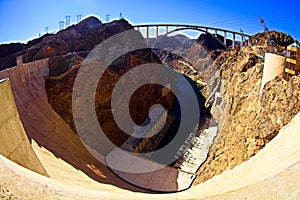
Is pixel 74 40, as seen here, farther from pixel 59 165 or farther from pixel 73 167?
pixel 59 165

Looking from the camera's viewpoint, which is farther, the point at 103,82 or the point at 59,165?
the point at 103,82

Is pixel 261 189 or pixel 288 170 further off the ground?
pixel 288 170

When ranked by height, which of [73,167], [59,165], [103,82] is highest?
[103,82]

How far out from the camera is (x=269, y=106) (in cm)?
816

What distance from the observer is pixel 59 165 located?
242 inches

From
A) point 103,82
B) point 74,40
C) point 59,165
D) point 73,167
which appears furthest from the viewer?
point 74,40

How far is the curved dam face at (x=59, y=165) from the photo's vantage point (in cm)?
213

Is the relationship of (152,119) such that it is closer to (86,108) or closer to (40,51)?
(86,108)

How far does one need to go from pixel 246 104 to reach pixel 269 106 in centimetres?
308

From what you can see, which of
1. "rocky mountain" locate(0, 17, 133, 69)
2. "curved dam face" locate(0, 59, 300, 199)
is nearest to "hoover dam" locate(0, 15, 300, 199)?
"curved dam face" locate(0, 59, 300, 199)

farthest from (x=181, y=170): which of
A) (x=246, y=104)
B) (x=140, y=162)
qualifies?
(x=246, y=104)

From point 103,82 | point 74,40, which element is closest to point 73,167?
point 103,82

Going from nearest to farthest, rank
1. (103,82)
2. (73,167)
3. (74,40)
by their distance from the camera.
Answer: (73,167) < (103,82) < (74,40)

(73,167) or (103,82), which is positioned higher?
(103,82)
